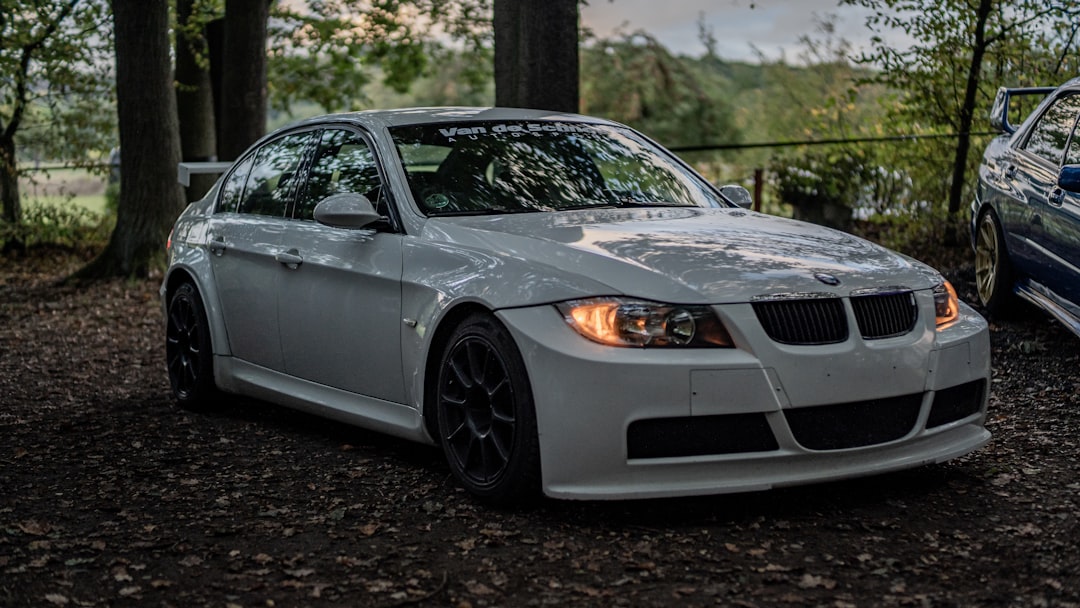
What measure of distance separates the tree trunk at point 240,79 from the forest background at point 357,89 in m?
0.02

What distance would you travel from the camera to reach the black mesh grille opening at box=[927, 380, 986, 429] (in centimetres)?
523

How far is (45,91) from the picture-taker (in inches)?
766

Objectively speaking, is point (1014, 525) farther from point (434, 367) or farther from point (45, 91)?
point (45, 91)

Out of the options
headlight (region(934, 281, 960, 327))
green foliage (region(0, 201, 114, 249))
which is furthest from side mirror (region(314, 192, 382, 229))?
green foliage (region(0, 201, 114, 249))

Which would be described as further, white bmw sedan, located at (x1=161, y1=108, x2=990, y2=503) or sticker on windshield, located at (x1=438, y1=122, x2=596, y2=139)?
sticker on windshield, located at (x1=438, y1=122, x2=596, y2=139)

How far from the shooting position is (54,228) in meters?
18.8

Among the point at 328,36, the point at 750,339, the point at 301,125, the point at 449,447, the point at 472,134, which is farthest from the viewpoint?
the point at 328,36

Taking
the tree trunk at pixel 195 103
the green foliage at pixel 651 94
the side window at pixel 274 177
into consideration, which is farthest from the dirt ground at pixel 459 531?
the green foliage at pixel 651 94

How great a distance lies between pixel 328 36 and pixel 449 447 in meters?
18.8

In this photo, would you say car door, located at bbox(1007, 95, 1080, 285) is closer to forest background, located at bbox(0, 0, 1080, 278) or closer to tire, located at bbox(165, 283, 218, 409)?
forest background, located at bbox(0, 0, 1080, 278)

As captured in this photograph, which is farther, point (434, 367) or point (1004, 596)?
point (434, 367)

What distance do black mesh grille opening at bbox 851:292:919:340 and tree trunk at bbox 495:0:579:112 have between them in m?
5.66

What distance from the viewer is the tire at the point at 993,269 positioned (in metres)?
8.84

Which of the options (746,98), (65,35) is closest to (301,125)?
(65,35)
